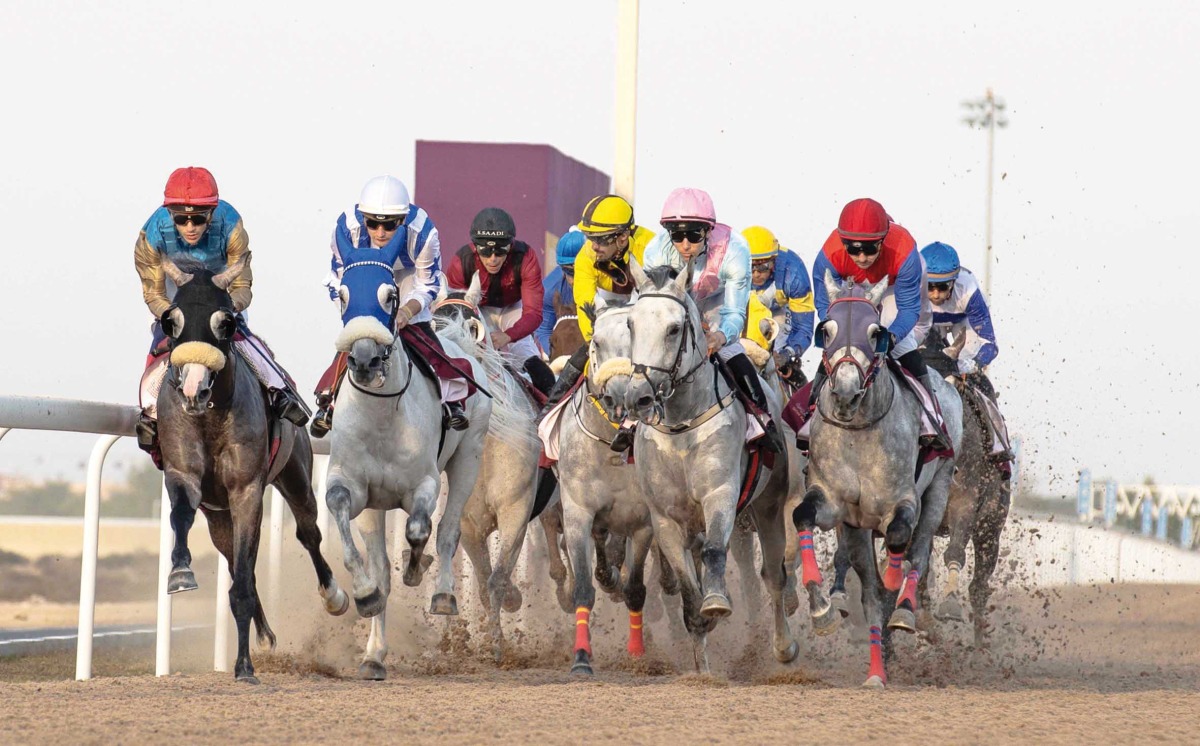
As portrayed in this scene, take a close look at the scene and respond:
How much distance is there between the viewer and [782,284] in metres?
11.6

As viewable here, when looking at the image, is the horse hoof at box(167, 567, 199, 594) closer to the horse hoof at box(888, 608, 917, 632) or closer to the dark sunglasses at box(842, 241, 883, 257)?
the horse hoof at box(888, 608, 917, 632)

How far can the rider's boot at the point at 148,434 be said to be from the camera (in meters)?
8.00

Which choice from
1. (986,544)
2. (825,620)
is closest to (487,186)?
(986,544)

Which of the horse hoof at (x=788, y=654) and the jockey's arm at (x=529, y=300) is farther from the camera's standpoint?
the jockey's arm at (x=529, y=300)

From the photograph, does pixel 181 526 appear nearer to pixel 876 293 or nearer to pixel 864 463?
pixel 864 463

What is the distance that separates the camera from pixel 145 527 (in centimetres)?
1817

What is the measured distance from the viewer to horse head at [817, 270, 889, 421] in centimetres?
806

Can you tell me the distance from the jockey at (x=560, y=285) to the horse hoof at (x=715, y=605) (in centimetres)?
351

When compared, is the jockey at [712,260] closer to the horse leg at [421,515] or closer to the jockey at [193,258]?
the horse leg at [421,515]

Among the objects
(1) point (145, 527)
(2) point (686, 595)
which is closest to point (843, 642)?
(2) point (686, 595)

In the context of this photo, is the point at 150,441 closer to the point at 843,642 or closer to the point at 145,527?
the point at 843,642

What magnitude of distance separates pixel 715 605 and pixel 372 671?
165 centimetres

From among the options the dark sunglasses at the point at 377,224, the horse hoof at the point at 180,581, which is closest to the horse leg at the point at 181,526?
the horse hoof at the point at 180,581

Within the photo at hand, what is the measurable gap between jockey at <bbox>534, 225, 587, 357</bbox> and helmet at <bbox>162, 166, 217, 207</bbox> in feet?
11.0
